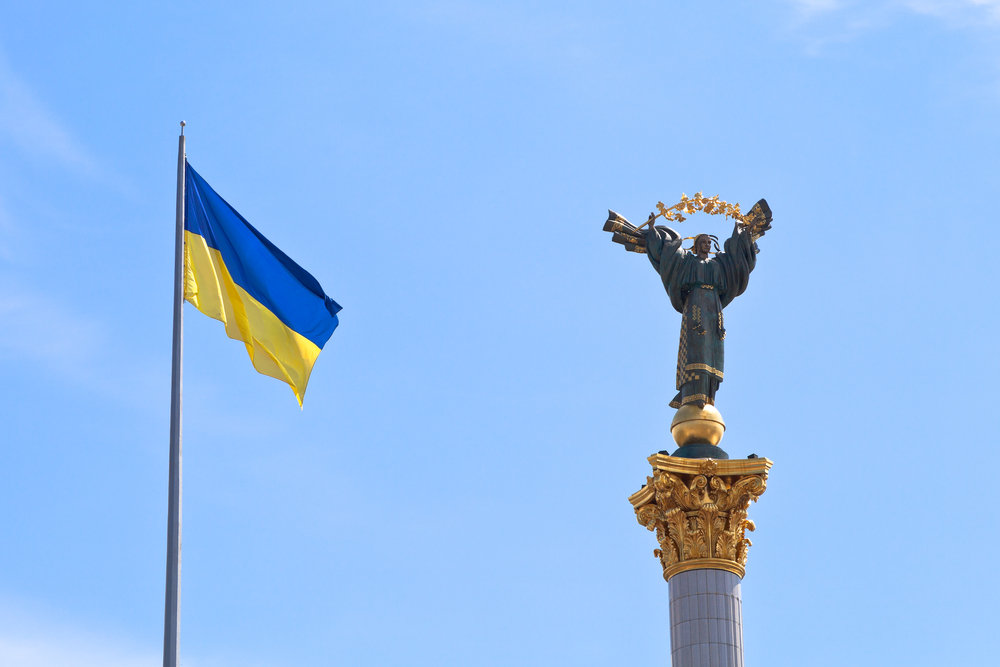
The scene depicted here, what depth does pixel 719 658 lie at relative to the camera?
26938mm

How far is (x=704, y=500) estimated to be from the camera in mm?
28438

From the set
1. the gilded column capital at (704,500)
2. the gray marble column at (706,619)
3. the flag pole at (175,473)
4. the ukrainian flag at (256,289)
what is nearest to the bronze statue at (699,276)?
the gilded column capital at (704,500)

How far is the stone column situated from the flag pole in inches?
349

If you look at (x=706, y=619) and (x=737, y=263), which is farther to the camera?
(x=737, y=263)

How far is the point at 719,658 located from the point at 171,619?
31.1ft

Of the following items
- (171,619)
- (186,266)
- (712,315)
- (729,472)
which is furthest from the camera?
(712,315)

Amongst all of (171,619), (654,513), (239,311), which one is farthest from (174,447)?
(654,513)

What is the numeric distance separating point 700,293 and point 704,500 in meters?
4.38

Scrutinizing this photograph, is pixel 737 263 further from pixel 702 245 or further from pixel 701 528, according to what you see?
pixel 701 528

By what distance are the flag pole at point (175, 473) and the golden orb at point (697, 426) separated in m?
9.61

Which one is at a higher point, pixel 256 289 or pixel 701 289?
pixel 701 289

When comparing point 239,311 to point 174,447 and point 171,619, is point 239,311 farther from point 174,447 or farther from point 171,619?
point 171,619

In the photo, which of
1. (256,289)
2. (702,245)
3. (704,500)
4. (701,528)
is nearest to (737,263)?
(702,245)

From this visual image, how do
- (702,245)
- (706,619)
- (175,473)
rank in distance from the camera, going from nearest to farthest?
(175,473), (706,619), (702,245)
